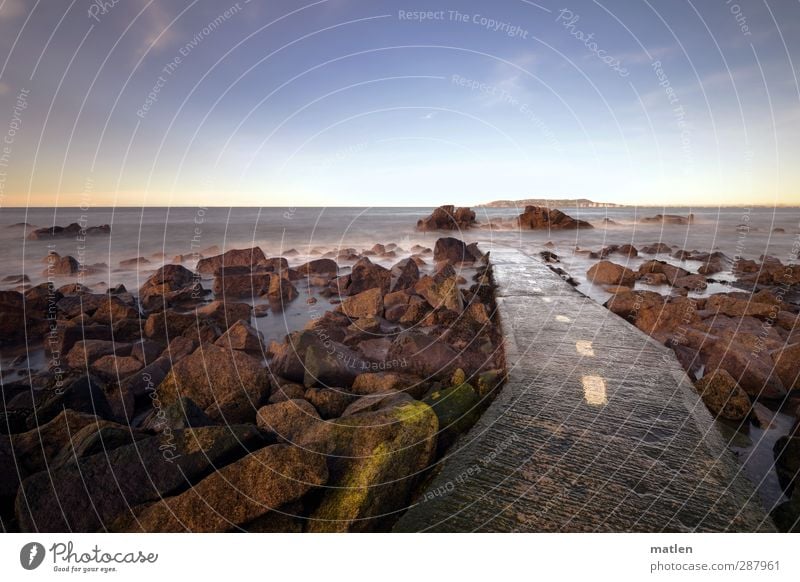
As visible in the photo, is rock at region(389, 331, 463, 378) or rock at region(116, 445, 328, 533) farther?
rock at region(389, 331, 463, 378)

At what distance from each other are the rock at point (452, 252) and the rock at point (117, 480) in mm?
16652

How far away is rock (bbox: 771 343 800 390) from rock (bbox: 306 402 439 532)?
597 cm

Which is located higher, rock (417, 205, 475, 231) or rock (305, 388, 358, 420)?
rock (417, 205, 475, 231)

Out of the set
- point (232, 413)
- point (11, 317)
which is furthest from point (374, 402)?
point (11, 317)

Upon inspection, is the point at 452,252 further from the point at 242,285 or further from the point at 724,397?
the point at 724,397

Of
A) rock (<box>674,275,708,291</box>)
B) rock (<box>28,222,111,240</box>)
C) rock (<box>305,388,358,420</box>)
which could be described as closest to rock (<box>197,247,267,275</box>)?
rock (<box>305,388,358,420</box>)

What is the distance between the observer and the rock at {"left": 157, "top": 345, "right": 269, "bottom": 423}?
219 inches

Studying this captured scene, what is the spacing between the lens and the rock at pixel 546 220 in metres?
43.1

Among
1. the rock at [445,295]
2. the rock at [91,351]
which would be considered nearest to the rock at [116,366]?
the rock at [91,351]

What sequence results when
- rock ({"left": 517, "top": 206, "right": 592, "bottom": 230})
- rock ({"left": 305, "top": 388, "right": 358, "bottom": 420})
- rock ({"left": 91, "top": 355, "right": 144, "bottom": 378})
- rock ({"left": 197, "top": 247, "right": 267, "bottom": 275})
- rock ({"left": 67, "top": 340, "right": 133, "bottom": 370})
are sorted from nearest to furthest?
rock ({"left": 305, "top": 388, "right": 358, "bottom": 420}) < rock ({"left": 91, "top": 355, "right": 144, "bottom": 378}) < rock ({"left": 67, "top": 340, "right": 133, "bottom": 370}) < rock ({"left": 197, "top": 247, "right": 267, "bottom": 275}) < rock ({"left": 517, "top": 206, "right": 592, "bottom": 230})

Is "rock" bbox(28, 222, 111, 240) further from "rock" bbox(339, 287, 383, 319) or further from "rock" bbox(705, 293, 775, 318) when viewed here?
"rock" bbox(705, 293, 775, 318)

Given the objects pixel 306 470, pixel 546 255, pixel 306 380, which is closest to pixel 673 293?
pixel 546 255

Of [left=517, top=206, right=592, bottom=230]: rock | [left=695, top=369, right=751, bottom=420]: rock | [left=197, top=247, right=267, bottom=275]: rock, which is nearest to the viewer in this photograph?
[left=695, top=369, right=751, bottom=420]: rock
